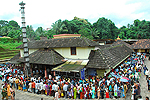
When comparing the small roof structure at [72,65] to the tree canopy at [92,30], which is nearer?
the small roof structure at [72,65]

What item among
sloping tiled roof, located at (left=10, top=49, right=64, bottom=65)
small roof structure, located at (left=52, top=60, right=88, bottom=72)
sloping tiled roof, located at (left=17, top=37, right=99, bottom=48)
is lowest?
small roof structure, located at (left=52, top=60, right=88, bottom=72)

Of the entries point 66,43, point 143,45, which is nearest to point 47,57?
point 66,43

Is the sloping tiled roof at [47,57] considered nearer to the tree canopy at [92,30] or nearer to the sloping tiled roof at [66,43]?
the sloping tiled roof at [66,43]

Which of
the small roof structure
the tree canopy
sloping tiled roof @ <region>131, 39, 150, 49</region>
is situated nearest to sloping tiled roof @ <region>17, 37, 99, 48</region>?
the small roof structure

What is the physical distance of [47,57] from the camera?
16.3 metres

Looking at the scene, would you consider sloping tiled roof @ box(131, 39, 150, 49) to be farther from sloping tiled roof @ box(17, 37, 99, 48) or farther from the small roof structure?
the small roof structure

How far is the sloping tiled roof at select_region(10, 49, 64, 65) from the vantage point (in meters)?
15.6

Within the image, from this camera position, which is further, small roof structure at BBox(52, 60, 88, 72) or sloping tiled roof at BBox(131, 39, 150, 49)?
sloping tiled roof at BBox(131, 39, 150, 49)

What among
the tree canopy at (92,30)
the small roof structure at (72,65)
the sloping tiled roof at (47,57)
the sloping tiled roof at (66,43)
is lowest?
the small roof structure at (72,65)

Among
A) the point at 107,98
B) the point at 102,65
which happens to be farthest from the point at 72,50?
the point at 107,98

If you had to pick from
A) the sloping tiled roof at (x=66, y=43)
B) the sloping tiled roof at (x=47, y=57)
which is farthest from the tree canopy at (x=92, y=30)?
the sloping tiled roof at (x=47, y=57)

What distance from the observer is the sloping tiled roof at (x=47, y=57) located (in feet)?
51.1

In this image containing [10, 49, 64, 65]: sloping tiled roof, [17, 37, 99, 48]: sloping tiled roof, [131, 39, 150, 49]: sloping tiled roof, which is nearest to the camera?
[10, 49, 64, 65]: sloping tiled roof

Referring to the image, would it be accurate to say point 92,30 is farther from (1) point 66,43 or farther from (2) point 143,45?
(1) point 66,43
